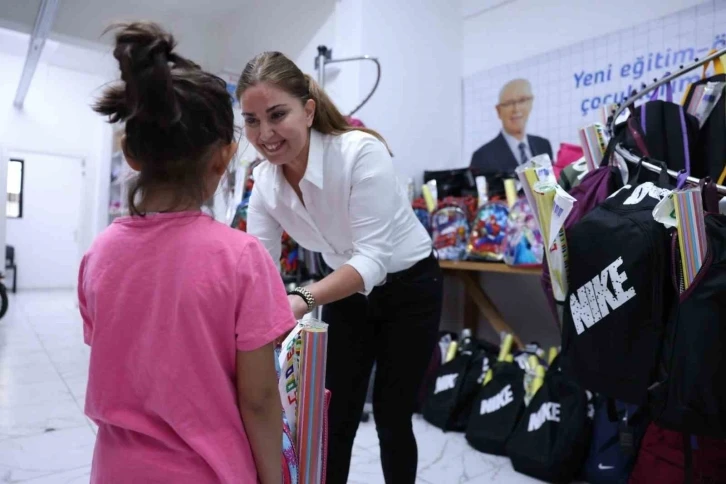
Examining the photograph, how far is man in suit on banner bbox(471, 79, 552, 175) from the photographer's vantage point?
2420 millimetres

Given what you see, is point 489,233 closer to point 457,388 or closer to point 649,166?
point 457,388

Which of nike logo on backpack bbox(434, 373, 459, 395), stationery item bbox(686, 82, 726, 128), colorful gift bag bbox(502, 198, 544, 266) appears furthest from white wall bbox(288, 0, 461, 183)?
stationery item bbox(686, 82, 726, 128)

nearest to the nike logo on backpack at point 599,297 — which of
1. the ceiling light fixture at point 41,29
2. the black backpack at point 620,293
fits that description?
the black backpack at point 620,293

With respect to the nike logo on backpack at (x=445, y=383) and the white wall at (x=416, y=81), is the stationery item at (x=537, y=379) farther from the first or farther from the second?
the white wall at (x=416, y=81)

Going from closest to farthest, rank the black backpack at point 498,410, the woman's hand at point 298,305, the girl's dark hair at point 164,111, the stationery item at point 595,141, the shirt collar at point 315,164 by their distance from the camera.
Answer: the girl's dark hair at point 164,111 → the woman's hand at point 298,305 → the shirt collar at point 315,164 → the stationery item at point 595,141 → the black backpack at point 498,410

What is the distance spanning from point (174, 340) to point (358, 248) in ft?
1.68

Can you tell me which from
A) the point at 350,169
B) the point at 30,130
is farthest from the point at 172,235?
the point at 30,130

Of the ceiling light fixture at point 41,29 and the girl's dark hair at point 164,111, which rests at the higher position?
the ceiling light fixture at point 41,29

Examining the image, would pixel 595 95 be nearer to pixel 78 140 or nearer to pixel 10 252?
pixel 78 140

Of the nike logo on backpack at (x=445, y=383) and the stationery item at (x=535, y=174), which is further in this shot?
the nike logo on backpack at (x=445, y=383)

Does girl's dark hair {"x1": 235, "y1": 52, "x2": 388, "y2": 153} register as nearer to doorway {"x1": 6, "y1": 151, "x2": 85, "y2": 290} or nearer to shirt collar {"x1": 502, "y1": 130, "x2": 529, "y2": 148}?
shirt collar {"x1": 502, "y1": 130, "x2": 529, "y2": 148}

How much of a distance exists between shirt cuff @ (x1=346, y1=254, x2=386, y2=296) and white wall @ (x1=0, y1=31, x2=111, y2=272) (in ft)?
15.4

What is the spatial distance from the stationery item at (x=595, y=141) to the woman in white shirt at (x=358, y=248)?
20.7 inches

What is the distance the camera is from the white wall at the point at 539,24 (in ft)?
6.89
